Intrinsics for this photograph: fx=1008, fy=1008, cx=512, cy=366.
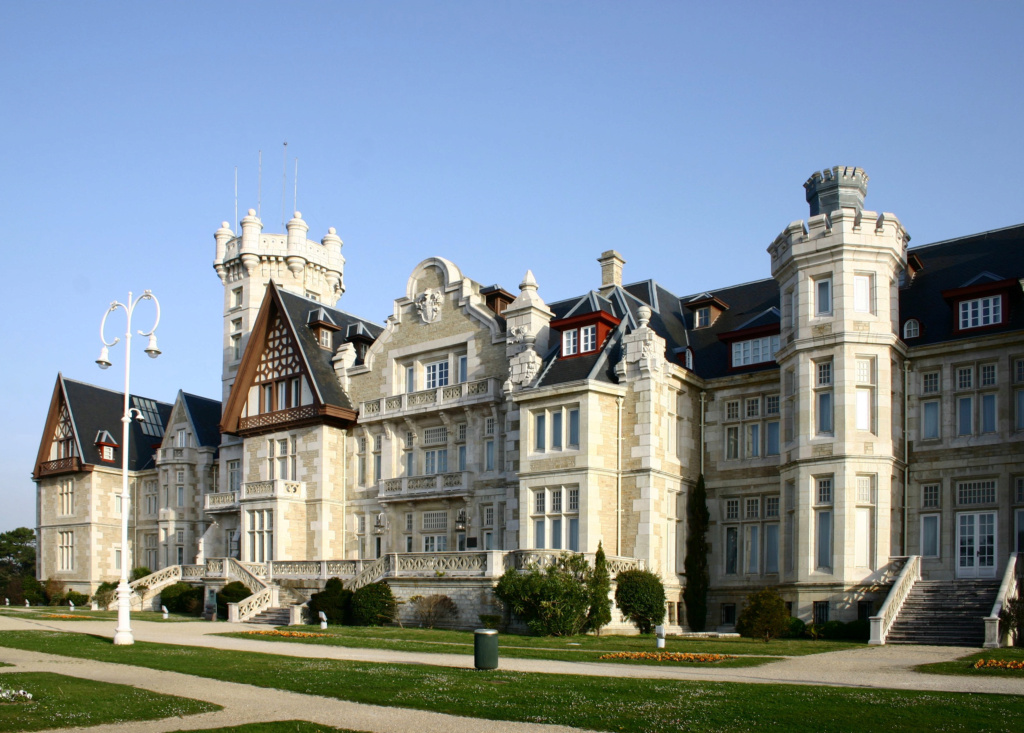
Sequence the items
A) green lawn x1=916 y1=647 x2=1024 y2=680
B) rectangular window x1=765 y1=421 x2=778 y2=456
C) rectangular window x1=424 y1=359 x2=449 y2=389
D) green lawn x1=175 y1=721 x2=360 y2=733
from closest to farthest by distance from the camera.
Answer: green lawn x1=175 y1=721 x2=360 y2=733 < green lawn x1=916 y1=647 x2=1024 y2=680 < rectangular window x1=765 y1=421 x2=778 y2=456 < rectangular window x1=424 y1=359 x2=449 y2=389

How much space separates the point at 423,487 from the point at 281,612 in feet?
24.5

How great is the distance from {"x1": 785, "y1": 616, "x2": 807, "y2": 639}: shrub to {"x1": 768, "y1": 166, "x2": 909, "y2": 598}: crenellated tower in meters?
1.22

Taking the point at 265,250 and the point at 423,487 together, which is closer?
the point at 423,487

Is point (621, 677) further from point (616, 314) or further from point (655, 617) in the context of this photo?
point (616, 314)

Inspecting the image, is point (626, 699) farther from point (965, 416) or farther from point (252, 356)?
point (252, 356)

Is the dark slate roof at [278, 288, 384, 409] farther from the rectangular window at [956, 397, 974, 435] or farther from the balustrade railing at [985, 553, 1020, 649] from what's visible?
the balustrade railing at [985, 553, 1020, 649]

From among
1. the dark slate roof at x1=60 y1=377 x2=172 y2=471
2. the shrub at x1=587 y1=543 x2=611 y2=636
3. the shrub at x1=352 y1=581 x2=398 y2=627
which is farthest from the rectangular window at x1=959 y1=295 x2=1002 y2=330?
the dark slate roof at x1=60 y1=377 x2=172 y2=471

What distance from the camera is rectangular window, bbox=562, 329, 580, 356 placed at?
124ft

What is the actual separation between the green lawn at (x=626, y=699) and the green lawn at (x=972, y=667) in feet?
12.4

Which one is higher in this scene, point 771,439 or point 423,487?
point 771,439

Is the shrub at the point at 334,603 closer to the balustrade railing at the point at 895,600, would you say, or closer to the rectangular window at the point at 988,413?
the balustrade railing at the point at 895,600

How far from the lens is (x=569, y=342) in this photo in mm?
37938

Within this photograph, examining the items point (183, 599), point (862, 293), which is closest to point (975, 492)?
point (862, 293)

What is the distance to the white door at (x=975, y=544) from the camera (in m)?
30.3
